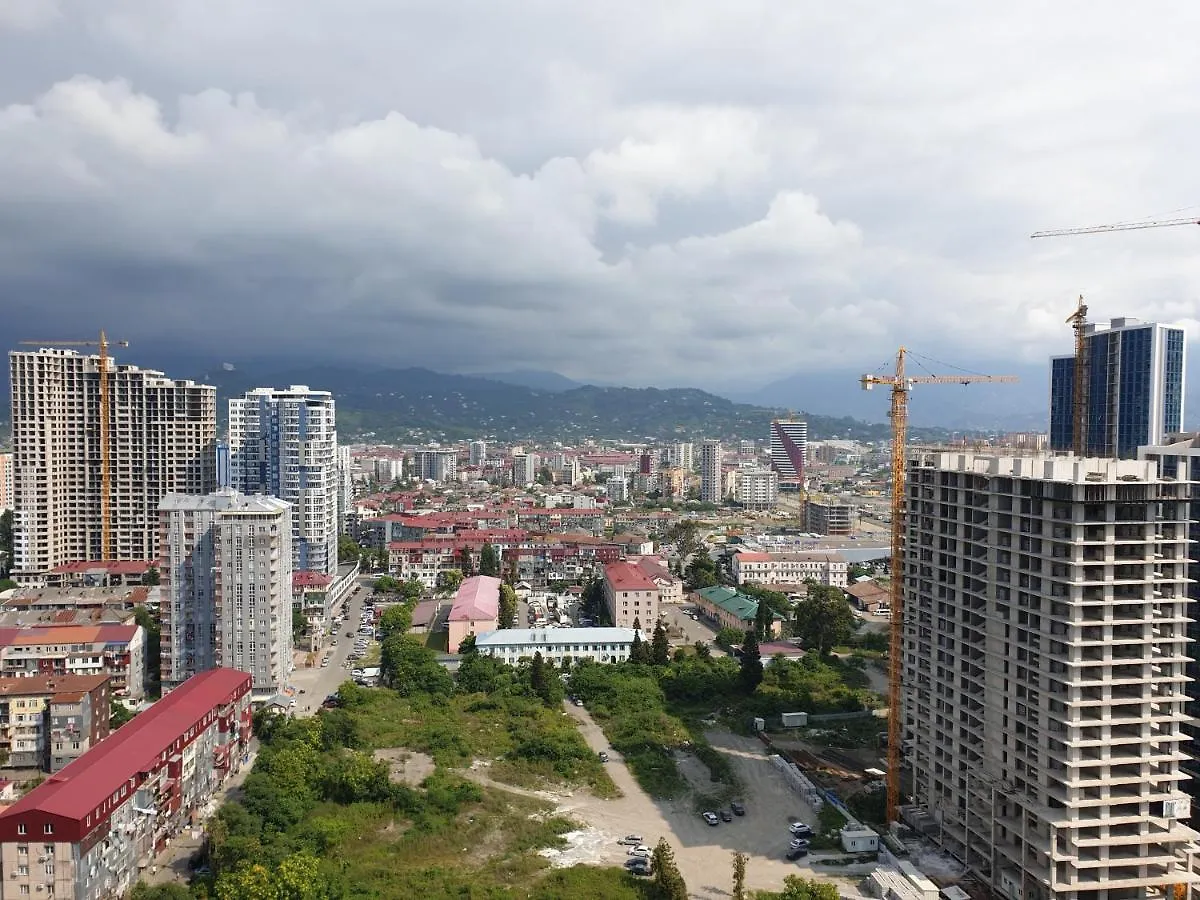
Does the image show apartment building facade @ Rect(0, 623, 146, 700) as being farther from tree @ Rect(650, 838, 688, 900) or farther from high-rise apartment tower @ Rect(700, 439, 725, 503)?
high-rise apartment tower @ Rect(700, 439, 725, 503)

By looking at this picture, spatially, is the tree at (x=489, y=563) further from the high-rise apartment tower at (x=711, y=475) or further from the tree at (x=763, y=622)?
the high-rise apartment tower at (x=711, y=475)

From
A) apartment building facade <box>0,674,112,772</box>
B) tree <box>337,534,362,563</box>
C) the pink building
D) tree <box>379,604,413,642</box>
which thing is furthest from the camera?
tree <box>337,534,362,563</box>

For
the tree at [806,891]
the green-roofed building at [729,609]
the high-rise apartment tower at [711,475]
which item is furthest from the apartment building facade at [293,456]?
the high-rise apartment tower at [711,475]

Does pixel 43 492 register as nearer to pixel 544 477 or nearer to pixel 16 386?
pixel 16 386

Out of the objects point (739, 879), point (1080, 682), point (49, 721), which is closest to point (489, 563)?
point (49, 721)

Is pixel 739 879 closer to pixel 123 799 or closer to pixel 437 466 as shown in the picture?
pixel 123 799

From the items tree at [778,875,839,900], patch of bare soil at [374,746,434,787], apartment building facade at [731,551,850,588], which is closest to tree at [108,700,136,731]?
patch of bare soil at [374,746,434,787]

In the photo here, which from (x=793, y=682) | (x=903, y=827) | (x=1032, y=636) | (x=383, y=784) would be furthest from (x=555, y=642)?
(x=1032, y=636)
